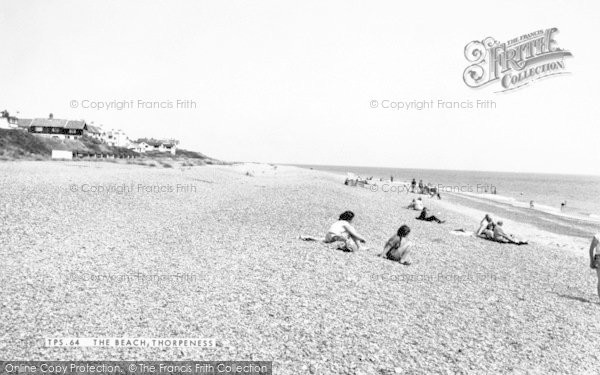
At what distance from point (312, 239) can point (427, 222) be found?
13.5 metres

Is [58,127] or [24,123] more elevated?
[24,123]

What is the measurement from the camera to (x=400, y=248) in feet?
47.4

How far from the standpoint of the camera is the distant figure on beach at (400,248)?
14.3m

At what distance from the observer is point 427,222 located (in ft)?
90.4

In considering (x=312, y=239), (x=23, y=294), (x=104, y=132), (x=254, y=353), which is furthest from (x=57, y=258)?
(x=104, y=132)

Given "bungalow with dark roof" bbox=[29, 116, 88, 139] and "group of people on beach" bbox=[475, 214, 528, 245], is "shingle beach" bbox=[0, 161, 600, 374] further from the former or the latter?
"bungalow with dark roof" bbox=[29, 116, 88, 139]

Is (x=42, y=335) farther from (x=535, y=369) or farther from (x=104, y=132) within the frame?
(x=104, y=132)

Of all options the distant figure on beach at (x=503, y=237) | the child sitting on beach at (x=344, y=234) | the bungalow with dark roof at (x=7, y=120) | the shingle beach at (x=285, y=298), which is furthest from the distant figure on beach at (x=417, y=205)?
the bungalow with dark roof at (x=7, y=120)

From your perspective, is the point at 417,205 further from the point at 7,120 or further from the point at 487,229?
the point at 7,120

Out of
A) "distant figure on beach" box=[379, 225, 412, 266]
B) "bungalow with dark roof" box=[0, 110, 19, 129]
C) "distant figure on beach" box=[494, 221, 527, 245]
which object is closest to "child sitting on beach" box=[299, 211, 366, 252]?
"distant figure on beach" box=[379, 225, 412, 266]

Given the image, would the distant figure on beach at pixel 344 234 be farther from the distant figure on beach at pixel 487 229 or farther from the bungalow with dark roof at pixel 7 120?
the bungalow with dark roof at pixel 7 120

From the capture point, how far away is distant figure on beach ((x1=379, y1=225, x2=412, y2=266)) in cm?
1434

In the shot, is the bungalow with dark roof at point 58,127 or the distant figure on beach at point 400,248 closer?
the distant figure on beach at point 400,248

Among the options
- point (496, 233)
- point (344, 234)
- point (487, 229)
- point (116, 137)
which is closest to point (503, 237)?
point (496, 233)
